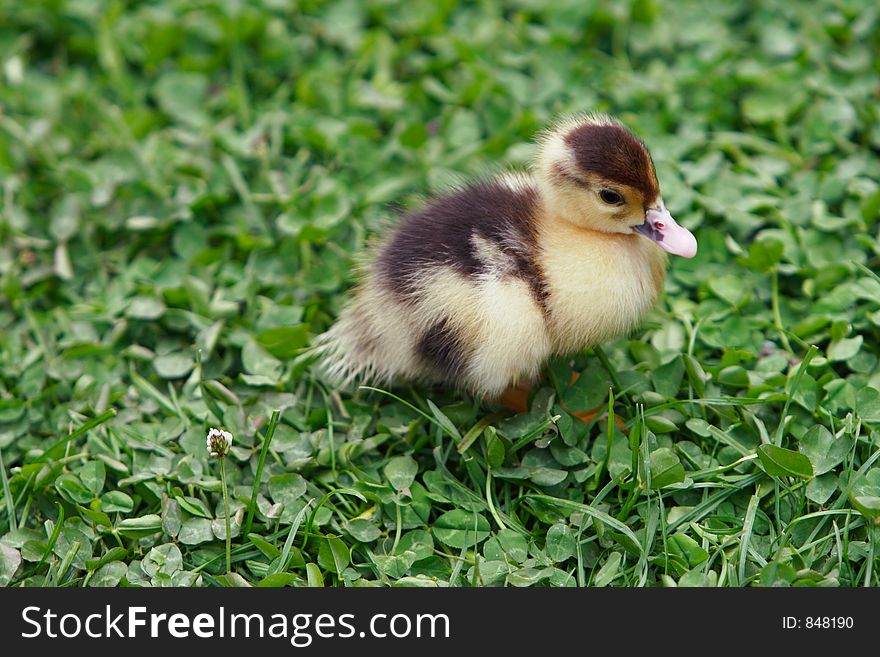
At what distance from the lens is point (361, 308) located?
2.15 m

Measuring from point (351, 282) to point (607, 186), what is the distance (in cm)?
80

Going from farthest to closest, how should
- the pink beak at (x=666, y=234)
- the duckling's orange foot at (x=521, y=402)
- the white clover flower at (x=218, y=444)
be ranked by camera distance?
the duckling's orange foot at (x=521, y=402), the pink beak at (x=666, y=234), the white clover flower at (x=218, y=444)

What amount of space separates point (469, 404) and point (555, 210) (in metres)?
0.46

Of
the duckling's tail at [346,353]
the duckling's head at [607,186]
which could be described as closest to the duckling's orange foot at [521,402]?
the duckling's tail at [346,353]

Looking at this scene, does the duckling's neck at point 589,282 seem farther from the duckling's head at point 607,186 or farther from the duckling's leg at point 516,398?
the duckling's leg at point 516,398

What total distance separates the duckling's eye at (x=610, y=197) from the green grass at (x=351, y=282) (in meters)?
0.39

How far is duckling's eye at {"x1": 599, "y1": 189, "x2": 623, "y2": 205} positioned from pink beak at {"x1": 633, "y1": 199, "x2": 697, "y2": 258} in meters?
0.07

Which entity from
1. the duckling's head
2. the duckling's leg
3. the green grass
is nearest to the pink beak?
the duckling's head

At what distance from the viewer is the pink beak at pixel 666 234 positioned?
6.42 ft

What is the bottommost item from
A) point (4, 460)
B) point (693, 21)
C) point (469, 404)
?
point (4, 460)

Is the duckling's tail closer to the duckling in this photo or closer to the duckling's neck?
the duckling

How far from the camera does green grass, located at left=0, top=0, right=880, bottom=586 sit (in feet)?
6.37

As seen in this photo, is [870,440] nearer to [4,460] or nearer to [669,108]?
[669,108]
